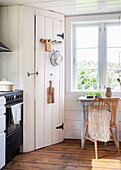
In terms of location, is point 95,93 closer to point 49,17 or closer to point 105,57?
point 105,57

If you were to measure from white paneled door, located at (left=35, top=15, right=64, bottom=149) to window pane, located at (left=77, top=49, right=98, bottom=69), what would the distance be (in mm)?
467

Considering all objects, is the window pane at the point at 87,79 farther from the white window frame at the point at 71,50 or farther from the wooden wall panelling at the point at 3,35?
the wooden wall panelling at the point at 3,35

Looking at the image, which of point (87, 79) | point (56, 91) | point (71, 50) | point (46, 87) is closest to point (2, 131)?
point (46, 87)

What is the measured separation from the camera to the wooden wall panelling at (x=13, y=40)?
3.13m

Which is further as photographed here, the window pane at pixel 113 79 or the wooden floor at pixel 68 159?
the window pane at pixel 113 79

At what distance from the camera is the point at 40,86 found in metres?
3.29

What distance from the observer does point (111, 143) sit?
3.56 meters

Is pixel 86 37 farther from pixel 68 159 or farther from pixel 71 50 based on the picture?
pixel 68 159

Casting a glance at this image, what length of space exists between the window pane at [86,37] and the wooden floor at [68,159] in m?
1.92

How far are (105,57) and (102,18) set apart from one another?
728 mm

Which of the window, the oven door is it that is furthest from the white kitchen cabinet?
the window

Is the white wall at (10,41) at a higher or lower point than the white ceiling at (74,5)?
lower

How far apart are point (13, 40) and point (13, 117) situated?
125 cm

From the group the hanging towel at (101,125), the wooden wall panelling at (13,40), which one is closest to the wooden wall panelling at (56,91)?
the wooden wall panelling at (13,40)
